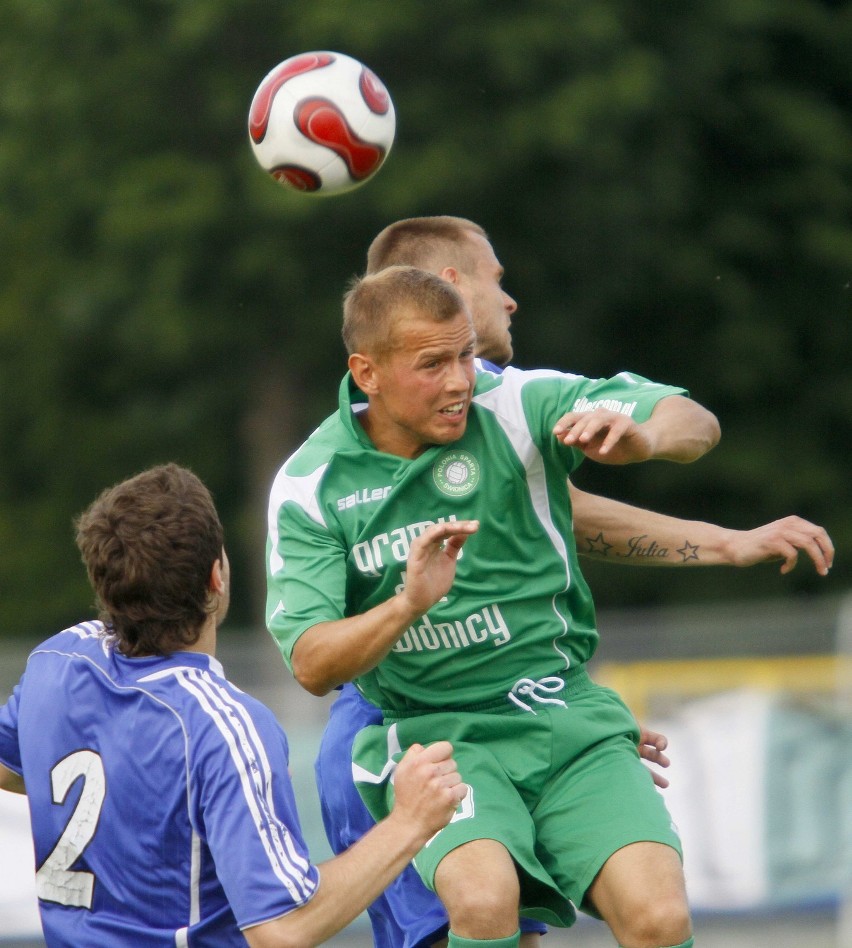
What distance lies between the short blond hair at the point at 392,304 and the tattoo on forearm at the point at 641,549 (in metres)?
1.09

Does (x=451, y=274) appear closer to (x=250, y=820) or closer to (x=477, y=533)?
(x=477, y=533)

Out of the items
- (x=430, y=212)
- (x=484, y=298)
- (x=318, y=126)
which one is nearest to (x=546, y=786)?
(x=484, y=298)

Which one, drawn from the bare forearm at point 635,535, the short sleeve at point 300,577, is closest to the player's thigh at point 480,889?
the short sleeve at point 300,577

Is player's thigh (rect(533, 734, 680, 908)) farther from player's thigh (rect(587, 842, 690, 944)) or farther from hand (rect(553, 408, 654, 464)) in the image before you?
hand (rect(553, 408, 654, 464))

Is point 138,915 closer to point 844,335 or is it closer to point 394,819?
point 394,819

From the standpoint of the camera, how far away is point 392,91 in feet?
58.7

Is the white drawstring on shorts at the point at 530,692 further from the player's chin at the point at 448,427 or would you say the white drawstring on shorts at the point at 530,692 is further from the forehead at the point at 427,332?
the forehead at the point at 427,332

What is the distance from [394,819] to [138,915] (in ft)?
2.01

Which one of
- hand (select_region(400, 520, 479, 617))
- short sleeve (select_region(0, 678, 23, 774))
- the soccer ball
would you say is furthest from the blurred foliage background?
short sleeve (select_region(0, 678, 23, 774))

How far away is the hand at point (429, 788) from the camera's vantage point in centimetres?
381

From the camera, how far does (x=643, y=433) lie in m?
4.28

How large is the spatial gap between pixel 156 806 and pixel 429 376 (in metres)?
1.47

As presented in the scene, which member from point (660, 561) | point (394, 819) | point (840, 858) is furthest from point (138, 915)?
point (840, 858)

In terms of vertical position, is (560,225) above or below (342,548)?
above
